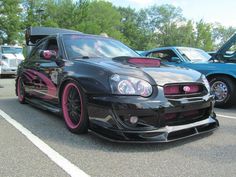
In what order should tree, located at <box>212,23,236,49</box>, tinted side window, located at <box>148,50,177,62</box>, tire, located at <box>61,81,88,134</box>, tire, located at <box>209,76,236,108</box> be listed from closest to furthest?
tire, located at <box>61,81,88,134</box>
tire, located at <box>209,76,236,108</box>
tinted side window, located at <box>148,50,177,62</box>
tree, located at <box>212,23,236,49</box>

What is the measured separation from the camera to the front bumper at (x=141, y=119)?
367 cm

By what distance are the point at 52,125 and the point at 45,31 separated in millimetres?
7878

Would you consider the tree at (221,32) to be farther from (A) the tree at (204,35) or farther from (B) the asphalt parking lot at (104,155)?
(B) the asphalt parking lot at (104,155)

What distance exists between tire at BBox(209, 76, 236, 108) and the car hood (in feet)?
8.25

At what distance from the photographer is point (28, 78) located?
6418 mm

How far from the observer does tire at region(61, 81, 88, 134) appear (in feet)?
13.7

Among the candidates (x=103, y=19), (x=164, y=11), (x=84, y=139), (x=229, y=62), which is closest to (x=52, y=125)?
(x=84, y=139)

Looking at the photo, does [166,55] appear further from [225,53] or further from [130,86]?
[130,86]

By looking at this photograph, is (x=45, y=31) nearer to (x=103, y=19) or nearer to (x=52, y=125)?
(x=52, y=125)

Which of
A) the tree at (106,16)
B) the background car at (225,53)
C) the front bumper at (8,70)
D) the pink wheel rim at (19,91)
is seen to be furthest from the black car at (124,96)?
the tree at (106,16)

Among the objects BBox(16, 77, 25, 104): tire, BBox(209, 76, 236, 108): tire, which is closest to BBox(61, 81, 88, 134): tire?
BBox(16, 77, 25, 104): tire

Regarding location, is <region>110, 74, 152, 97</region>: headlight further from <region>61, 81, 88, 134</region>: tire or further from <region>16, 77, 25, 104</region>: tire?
<region>16, 77, 25, 104</region>: tire

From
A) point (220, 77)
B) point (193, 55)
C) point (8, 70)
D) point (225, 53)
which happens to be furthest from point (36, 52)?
point (8, 70)

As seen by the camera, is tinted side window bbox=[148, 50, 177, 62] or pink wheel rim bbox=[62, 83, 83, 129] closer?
pink wheel rim bbox=[62, 83, 83, 129]
